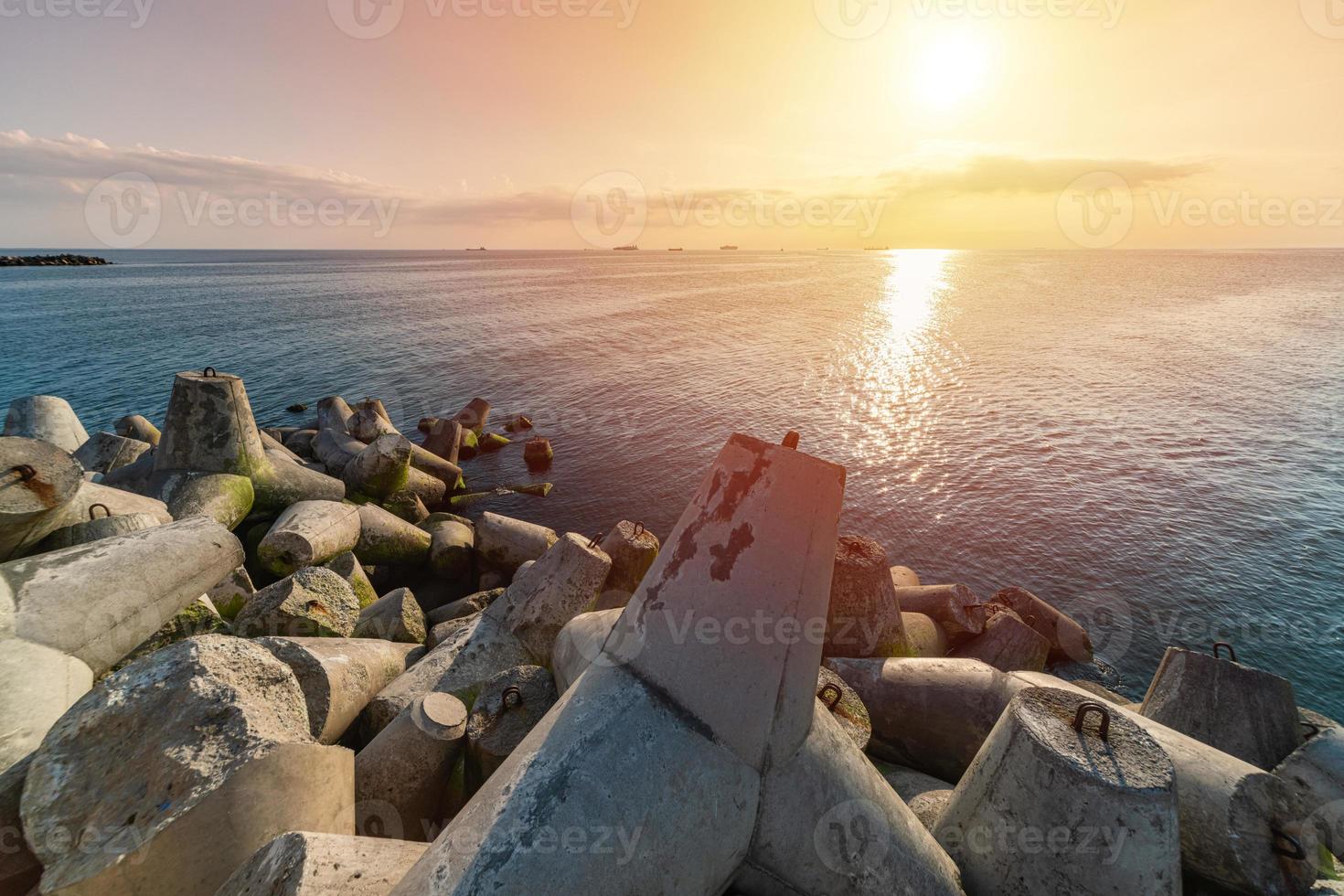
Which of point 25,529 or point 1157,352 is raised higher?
point 25,529

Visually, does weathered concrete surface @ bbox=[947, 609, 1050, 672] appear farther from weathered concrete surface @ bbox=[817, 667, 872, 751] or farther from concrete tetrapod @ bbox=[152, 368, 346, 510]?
concrete tetrapod @ bbox=[152, 368, 346, 510]

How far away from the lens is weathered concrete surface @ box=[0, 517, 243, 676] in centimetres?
461

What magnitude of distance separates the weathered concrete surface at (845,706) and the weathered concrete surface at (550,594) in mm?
2944

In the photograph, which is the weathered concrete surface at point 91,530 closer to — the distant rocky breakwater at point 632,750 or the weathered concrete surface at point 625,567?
the distant rocky breakwater at point 632,750

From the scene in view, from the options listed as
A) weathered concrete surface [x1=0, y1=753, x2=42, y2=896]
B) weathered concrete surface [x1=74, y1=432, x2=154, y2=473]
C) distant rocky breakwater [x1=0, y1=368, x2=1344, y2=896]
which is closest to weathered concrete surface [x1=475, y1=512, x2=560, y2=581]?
distant rocky breakwater [x1=0, y1=368, x2=1344, y2=896]

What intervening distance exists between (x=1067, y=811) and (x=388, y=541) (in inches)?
430

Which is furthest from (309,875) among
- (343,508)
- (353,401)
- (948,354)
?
(948,354)

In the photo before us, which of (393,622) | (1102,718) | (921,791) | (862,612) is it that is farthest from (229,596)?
(1102,718)

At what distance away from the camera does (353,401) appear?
2472cm

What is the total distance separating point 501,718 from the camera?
484 cm

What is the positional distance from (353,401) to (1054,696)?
2695cm

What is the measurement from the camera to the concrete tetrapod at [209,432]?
943cm

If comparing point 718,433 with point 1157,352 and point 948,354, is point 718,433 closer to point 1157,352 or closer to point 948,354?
point 948,354

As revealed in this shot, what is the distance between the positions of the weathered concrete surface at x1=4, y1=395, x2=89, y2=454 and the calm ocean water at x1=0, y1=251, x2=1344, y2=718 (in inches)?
333
